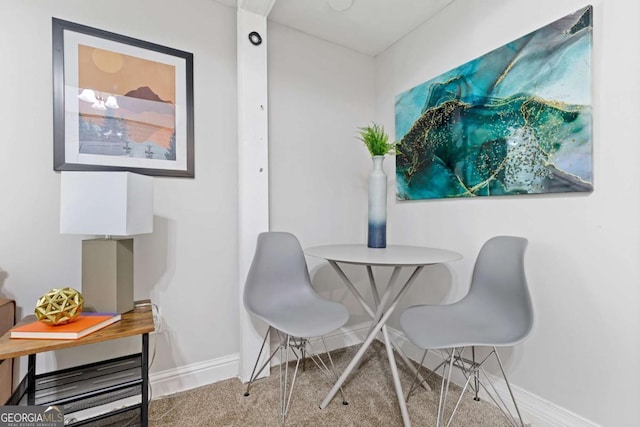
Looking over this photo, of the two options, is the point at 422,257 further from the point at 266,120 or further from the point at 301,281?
the point at 266,120

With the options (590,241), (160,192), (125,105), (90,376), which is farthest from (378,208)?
(90,376)

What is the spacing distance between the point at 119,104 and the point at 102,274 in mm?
921

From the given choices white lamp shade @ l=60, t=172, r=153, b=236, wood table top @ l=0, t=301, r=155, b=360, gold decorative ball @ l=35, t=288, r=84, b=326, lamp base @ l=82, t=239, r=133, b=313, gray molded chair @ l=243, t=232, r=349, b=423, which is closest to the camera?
wood table top @ l=0, t=301, r=155, b=360

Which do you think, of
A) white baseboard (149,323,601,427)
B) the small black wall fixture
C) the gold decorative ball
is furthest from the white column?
the gold decorative ball

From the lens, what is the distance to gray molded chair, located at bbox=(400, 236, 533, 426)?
1.28 m

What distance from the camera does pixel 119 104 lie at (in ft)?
5.15

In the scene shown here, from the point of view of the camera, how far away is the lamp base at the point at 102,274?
130 cm

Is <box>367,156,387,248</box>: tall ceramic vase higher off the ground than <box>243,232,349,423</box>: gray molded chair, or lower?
higher

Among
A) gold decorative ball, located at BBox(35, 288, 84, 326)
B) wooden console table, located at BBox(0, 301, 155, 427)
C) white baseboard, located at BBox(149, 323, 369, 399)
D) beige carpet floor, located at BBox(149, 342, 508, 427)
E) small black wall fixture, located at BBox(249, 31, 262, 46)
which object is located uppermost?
small black wall fixture, located at BBox(249, 31, 262, 46)

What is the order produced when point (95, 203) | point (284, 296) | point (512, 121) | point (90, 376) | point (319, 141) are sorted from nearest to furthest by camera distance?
point (95, 203) → point (90, 376) → point (512, 121) → point (284, 296) → point (319, 141)

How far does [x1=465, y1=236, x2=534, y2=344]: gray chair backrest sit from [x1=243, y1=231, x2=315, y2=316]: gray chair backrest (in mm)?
1025

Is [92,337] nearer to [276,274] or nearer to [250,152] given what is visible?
[276,274]

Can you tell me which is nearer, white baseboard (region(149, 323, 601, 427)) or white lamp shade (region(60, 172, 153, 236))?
white lamp shade (region(60, 172, 153, 236))

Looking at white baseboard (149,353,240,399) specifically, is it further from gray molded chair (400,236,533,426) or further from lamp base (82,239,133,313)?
gray molded chair (400,236,533,426)
